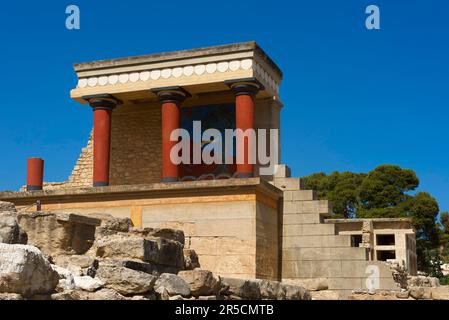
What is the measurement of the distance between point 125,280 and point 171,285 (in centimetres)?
77

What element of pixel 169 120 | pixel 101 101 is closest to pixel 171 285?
pixel 169 120

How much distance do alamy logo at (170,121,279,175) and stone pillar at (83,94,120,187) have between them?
216 cm

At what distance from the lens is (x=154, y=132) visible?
1991 centimetres

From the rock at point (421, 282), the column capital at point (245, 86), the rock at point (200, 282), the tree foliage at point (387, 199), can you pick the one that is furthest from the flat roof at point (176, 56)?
the tree foliage at point (387, 199)

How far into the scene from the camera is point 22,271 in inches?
226

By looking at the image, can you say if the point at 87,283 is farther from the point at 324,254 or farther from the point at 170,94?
the point at 170,94

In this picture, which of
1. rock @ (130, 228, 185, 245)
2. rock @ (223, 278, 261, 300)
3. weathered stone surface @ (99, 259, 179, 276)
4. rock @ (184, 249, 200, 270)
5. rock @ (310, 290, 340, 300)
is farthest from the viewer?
rock @ (310, 290, 340, 300)

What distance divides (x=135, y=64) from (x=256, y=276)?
7.44 m

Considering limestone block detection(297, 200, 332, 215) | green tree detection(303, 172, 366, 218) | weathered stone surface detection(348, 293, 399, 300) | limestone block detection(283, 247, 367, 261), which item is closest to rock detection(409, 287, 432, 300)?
weathered stone surface detection(348, 293, 399, 300)

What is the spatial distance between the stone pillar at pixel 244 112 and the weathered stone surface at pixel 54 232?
647 centimetres

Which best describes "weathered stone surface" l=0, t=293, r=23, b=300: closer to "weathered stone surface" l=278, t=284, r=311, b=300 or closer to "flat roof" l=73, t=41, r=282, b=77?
"weathered stone surface" l=278, t=284, r=311, b=300

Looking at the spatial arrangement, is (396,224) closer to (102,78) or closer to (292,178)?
(292,178)

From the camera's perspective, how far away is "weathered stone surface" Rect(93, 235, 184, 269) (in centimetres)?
840

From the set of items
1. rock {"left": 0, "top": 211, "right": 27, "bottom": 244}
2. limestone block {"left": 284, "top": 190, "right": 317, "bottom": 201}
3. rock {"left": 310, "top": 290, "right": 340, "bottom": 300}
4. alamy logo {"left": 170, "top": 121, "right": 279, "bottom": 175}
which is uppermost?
alamy logo {"left": 170, "top": 121, "right": 279, "bottom": 175}
